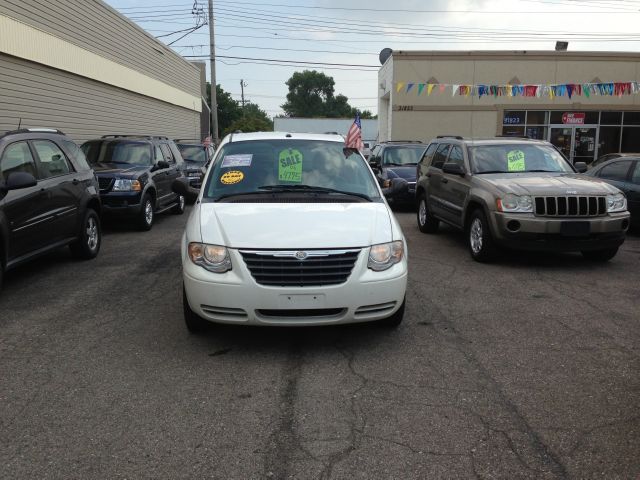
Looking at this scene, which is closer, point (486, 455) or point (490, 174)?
point (486, 455)

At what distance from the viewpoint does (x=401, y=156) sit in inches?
612

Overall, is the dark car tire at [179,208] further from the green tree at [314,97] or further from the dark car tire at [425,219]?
the green tree at [314,97]

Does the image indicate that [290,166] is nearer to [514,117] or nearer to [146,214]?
[146,214]

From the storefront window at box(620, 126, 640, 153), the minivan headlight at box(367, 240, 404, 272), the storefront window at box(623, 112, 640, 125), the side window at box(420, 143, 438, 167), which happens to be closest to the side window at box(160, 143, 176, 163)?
the side window at box(420, 143, 438, 167)

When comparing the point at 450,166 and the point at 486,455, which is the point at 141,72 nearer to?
the point at 450,166

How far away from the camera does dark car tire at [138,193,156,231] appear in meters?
11.1

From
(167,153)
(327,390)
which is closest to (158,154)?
(167,153)

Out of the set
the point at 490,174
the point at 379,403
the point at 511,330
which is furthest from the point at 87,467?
the point at 490,174

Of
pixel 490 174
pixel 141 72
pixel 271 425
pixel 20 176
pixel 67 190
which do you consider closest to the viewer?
pixel 271 425

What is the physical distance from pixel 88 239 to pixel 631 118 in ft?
87.5

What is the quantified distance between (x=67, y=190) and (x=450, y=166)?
17.9ft

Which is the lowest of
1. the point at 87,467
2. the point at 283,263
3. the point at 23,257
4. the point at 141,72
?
the point at 87,467

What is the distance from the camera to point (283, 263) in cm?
432

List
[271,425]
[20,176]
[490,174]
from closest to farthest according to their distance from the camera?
[271,425], [20,176], [490,174]
